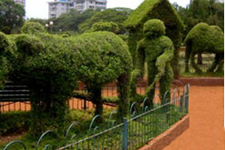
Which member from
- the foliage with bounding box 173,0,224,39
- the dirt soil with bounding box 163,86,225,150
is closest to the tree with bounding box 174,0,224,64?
the foliage with bounding box 173,0,224,39

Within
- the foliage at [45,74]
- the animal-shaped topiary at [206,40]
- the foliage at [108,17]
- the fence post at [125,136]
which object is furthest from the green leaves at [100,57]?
the foliage at [108,17]

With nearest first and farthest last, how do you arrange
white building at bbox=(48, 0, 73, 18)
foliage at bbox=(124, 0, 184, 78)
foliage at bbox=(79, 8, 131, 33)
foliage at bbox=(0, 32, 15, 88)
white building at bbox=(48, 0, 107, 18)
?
foliage at bbox=(0, 32, 15, 88)
foliage at bbox=(124, 0, 184, 78)
foliage at bbox=(79, 8, 131, 33)
white building at bbox=(48, 0, 107, 18)
white building at bbox=(48, 0, 73, 18)

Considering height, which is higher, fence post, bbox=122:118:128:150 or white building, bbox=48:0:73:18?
white building, bbox=48:0:73:18

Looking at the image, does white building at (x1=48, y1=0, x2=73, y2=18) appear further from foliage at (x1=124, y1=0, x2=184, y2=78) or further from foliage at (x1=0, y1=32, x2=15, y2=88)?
foliage at (x1=0, y1=32, x2=15, y2=88)

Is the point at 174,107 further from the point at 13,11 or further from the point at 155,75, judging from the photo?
the point at 13,11

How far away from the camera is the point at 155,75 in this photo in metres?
7.83

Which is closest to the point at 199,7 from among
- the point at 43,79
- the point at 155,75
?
the point at 155,75

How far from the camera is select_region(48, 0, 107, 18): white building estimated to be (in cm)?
9506

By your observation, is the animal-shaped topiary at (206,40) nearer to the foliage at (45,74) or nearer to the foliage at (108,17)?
the foliage at (45,74)

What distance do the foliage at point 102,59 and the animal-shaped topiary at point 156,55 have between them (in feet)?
4.34

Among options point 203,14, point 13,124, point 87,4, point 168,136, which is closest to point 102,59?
point 168,136

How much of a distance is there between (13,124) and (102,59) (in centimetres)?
270

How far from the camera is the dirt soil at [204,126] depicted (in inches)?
257

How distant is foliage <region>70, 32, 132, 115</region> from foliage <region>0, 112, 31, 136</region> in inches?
79.5
